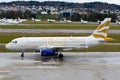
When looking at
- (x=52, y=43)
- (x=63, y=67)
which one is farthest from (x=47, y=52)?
(x=63, y=67)

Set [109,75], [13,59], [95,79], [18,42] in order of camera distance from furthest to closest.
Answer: [18,42]
[13,59]
[109,75]
[95,79]

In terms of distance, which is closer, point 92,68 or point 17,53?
point 92,68

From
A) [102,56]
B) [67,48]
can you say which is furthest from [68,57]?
[102,56]

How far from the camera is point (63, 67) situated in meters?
36.4

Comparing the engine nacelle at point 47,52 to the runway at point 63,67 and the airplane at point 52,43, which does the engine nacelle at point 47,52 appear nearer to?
the runway at point 63,67

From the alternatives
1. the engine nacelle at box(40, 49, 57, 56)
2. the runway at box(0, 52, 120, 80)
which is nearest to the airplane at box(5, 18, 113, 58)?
the engine nacelle at box(40, 49, 57, 56)

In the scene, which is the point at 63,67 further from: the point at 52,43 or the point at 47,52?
the point at 52,43

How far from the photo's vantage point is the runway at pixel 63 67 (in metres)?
31.3

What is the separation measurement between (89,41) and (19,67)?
12.7 metres

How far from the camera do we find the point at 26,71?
3388 centimetres

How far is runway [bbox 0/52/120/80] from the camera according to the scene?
31328 millimetres

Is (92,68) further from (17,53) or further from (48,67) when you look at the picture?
(17,53)

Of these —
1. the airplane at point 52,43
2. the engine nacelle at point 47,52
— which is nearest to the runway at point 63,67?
the engine nacelle at point 47,52

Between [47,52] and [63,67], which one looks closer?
[63,67]
